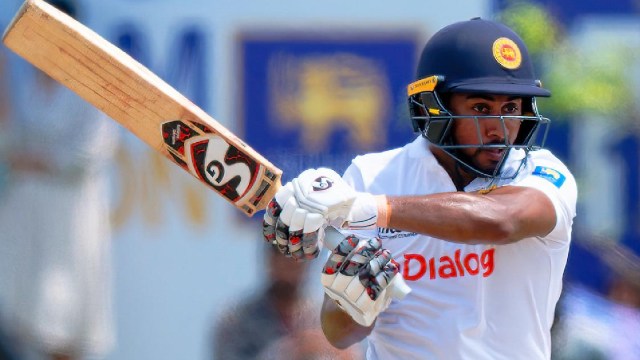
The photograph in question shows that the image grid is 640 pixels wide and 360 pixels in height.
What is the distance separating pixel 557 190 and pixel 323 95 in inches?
79.7

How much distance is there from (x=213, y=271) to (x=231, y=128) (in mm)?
584

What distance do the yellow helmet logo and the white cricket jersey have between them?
259 millimetres

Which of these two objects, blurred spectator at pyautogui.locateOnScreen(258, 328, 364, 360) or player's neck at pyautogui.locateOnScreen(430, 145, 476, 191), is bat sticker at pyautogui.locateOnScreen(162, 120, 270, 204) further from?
blurred spectator at pyautogui.locateOnScreen(258, 328, 364, 360)

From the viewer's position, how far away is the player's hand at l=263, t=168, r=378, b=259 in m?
2.36

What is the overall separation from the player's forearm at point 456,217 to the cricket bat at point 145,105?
19 centimetres

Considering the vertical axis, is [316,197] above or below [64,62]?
below

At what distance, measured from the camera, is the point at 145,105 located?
2602 millimetres

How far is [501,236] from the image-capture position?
2496 mm

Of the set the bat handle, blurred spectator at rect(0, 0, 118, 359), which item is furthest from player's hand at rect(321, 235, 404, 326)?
blurred spectator at rect(0, 0, 118, 359)

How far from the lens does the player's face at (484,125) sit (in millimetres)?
2715

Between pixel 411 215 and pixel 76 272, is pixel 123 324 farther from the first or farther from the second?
pixel 411 215

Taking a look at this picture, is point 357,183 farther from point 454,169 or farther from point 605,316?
point 605,316

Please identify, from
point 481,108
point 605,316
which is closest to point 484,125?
point 481,108

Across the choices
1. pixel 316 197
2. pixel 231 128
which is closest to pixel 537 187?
pixel 316 197
